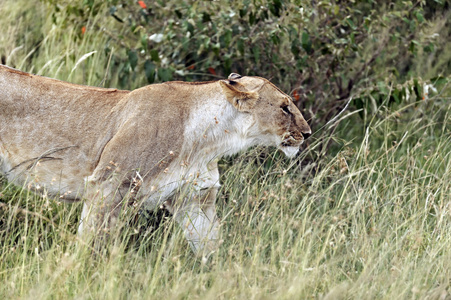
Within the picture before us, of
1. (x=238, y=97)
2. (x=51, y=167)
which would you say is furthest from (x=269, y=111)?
(x=51, y=167)

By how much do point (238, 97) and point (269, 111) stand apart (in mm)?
239

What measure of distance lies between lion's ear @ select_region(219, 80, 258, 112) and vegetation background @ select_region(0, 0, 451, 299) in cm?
36

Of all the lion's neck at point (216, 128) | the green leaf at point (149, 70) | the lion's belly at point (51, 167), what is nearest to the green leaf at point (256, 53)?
the green leaf at point (149, 70)

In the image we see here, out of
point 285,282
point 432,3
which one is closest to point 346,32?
point 432,3

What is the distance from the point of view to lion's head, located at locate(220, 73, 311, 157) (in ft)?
13.9

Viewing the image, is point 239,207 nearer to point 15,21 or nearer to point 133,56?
point 133,56

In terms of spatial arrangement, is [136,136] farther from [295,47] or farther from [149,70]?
[295,47]

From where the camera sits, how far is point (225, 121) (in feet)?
13.9

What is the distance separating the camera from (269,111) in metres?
4.30

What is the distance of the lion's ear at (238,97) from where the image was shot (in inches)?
164

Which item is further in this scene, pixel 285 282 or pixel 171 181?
pixel 171 181

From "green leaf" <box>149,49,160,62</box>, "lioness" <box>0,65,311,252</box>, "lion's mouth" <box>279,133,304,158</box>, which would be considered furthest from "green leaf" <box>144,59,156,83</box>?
"lion's mouth" <box>279,133,304,158</box>

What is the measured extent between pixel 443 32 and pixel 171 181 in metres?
4.91

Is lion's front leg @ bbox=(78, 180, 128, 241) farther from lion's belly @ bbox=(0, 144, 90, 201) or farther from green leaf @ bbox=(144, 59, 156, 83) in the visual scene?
green leaf @ bbox=(144, 59, 156, 83)
